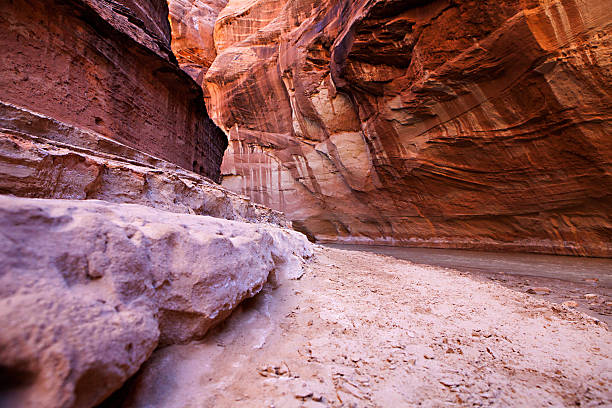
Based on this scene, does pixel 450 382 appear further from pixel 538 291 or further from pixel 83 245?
pixel 538 291

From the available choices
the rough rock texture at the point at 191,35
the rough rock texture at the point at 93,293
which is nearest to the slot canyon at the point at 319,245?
the rough rock texture at the point at 93,293

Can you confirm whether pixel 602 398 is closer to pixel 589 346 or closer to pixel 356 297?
pixel 589 346

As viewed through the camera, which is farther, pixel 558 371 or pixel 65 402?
pixel 558 371

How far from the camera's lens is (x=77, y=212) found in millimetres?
1058

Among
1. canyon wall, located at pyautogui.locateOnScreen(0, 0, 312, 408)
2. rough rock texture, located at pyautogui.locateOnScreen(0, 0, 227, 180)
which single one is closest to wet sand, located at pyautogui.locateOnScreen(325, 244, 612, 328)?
canyon wall, located at pyautogui.locateOnScreen(0, 0, 312, 408)

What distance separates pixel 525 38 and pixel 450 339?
25.5 ft

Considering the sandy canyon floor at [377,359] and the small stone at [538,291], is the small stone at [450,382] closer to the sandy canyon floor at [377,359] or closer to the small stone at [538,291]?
the sandy canyon floor at [377,359]

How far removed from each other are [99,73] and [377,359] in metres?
6.59

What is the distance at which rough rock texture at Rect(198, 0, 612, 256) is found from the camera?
5.99 meters

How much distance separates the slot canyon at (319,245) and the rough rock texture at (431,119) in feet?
0.21

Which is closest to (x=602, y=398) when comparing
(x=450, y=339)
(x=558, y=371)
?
(x=558, y=371)

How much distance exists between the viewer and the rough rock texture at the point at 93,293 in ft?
2.17

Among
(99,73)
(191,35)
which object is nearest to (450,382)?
(99,73)

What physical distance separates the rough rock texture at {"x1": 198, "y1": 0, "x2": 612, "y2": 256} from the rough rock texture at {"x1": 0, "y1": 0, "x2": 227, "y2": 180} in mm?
6468
